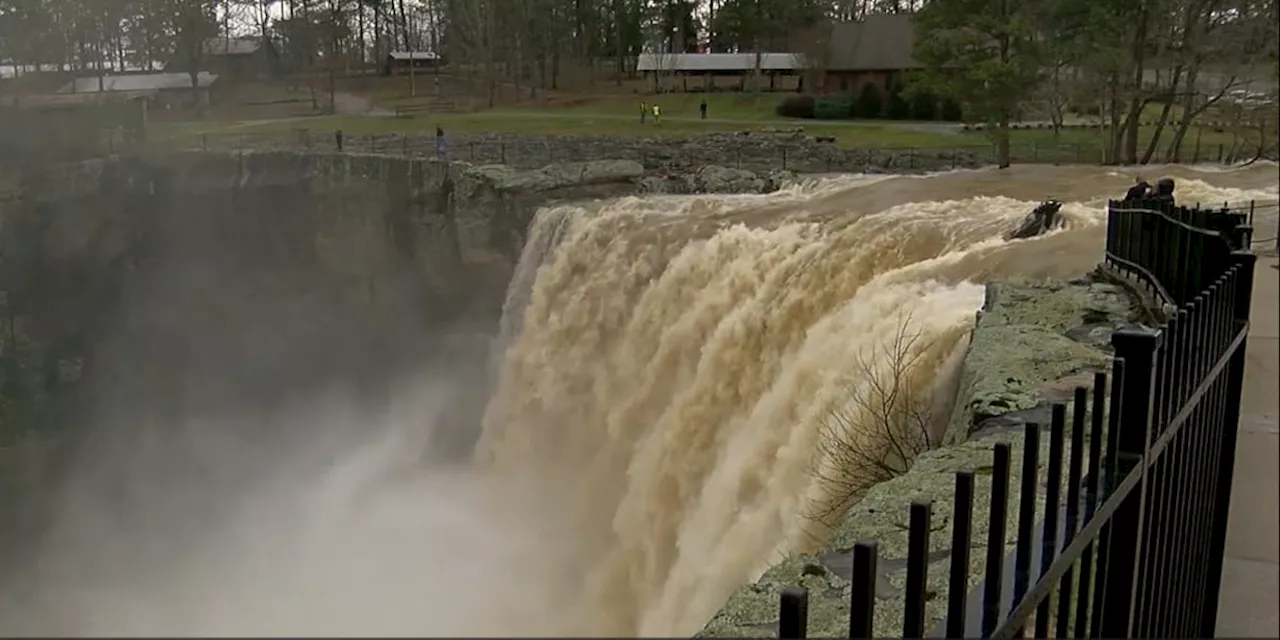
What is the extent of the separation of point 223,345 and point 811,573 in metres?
11.0

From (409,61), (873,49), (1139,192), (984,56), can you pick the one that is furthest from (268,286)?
(1139,192)

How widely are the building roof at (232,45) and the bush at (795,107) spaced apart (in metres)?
4.32

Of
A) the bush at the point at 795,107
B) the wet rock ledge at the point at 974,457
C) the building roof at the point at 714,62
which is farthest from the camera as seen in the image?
the bush at the point at 795,107

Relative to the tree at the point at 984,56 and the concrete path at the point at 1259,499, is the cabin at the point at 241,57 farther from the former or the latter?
the concrete path at the point at 1259,499

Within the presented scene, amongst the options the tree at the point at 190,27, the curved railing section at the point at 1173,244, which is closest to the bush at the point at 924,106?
the curved railing section at the point at 1173,244

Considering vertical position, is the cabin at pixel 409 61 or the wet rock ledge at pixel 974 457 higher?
the cabin at pixel 409 61

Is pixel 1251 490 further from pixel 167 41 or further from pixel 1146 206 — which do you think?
pixel 167 41

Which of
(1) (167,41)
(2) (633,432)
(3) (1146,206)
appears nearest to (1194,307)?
(3) (1146,206)

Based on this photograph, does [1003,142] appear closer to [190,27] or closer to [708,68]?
[708,68]

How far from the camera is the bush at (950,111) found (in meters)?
7.43

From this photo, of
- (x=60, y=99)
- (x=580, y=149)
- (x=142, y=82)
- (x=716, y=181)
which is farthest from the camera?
(x=580, y=149)

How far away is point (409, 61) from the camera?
7.92 meters

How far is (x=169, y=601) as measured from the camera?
6402 millimetres

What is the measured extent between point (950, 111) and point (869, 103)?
1.76 metres
